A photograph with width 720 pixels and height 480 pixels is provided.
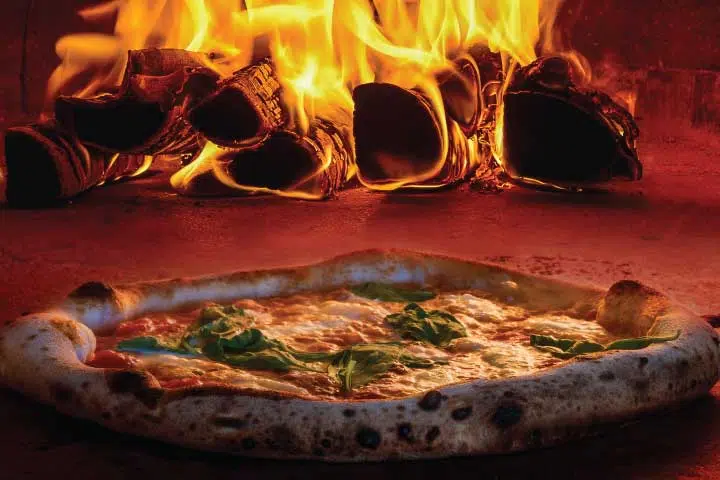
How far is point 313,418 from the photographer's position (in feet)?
7.52

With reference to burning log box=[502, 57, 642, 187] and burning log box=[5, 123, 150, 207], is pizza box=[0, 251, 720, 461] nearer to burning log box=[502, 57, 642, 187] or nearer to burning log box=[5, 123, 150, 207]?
burning log box=[5, 123, 150, 207]

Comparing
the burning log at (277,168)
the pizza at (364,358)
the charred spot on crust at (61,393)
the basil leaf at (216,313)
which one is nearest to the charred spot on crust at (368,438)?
the pizza at (364,358)

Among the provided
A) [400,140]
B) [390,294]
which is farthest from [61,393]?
[400,140]

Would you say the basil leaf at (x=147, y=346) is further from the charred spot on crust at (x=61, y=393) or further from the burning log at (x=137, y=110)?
the burning log at (x=137, y=110)

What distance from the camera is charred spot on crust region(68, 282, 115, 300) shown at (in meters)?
3.20

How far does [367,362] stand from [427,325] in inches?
13.2

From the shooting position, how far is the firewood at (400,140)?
6.25 meters

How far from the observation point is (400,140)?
20.7 ft

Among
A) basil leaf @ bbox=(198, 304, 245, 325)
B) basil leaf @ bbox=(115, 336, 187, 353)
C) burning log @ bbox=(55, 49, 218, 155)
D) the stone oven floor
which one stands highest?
burning log @ bbox=(55, 49, 218, 155)

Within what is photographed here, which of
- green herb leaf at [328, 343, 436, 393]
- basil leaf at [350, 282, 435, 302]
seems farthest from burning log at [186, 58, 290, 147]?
green herb leaf at [328, 343, 436, 393]

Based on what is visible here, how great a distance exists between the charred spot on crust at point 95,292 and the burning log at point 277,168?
2.96 metres

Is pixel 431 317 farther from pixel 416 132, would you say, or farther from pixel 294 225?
pixel 416 132

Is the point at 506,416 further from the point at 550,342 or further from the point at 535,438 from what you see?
the point at 550,342

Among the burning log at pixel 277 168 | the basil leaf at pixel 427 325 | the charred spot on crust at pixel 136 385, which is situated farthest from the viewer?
the burning log at pixel 277 168
